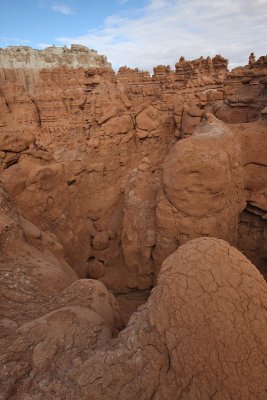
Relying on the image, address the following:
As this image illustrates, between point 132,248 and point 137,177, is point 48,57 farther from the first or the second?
point 132,248

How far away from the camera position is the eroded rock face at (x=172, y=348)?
6.61ft

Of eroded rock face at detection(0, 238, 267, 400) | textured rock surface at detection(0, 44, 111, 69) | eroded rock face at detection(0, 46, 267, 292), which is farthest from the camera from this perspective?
textured rock surface at detection(0, 44, 111, 69)

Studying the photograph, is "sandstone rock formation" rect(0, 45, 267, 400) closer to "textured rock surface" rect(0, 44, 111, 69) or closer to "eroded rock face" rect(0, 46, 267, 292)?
"eroded rock face" rect(0, 46, 267, 292)

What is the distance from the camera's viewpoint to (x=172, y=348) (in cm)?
212

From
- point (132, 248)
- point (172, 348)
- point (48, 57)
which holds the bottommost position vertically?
point (132, 248)

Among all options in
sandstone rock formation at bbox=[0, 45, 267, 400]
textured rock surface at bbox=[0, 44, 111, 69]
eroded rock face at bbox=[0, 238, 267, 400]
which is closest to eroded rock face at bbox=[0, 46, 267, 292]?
sandstone rock formation at bbox=[0, 45, 267, 400]

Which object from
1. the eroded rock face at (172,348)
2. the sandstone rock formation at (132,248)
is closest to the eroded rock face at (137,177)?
the sandstone rock formation at (132,248)

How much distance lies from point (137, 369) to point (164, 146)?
29.0 feet

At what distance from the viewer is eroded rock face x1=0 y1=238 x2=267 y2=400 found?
6.61 ft

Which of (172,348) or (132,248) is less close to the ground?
(172,348)

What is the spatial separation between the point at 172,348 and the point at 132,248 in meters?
3.76

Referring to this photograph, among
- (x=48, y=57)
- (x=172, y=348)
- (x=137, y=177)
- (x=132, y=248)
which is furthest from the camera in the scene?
(x=48, y=57)

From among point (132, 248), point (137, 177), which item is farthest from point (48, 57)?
point (132, 248)

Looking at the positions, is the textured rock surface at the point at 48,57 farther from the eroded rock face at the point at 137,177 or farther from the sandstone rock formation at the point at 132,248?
the eroded rock face at the point at 137,177
